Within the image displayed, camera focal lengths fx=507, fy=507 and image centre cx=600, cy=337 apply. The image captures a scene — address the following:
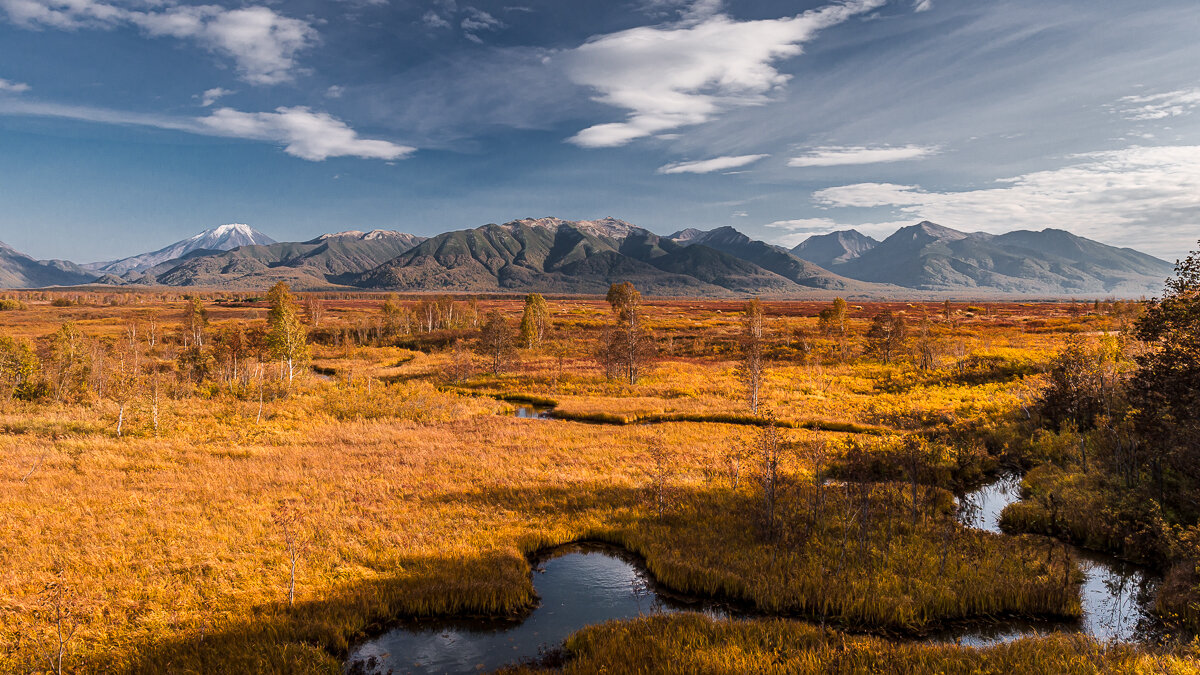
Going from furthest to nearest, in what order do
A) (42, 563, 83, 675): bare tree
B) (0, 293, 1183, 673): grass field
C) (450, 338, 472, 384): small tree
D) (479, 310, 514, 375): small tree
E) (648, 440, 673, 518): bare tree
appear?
(479, 310, 514, 375): small tree
(450, 338, 472, 384): small tree
(648, 440, 673, 518): bare tree
(0, 293, 1183, 673): grass field
(42, 563, 83, 675): bare tree

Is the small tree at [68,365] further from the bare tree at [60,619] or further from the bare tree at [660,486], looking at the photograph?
the bare tree at [660,486]

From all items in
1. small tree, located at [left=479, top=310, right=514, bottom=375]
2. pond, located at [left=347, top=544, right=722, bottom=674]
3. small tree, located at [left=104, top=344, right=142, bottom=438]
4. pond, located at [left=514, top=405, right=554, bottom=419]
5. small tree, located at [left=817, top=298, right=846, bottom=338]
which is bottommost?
pond, located at [left=514, top=405, right=554, bottom=419]

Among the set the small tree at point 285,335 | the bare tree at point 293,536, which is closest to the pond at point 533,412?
the bare tree at point 293,536

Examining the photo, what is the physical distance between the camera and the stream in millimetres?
12336

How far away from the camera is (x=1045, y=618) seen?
13656mm

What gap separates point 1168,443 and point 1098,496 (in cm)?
300

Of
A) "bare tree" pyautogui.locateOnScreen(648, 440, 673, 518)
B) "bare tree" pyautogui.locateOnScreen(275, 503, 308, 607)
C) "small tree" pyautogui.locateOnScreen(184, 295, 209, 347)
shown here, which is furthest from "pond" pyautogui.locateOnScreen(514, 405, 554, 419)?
"small tree" pyautogui.locateOnScreen(184, 295, 209, 347)

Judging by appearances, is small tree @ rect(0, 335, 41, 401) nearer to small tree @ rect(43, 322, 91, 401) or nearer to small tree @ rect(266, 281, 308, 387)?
small tree @ rect(43, 322, 91, 401)

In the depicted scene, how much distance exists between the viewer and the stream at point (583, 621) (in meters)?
12.3

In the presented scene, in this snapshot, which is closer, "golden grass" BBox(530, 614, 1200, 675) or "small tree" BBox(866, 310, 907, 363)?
"golden grass" BBox(530, 614, 1200, 675)

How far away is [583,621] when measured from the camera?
13984 millimetres

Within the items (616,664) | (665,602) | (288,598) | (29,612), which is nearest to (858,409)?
(665,602)

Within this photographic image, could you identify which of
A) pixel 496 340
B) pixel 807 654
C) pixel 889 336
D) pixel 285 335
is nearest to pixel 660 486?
pixel 807 654

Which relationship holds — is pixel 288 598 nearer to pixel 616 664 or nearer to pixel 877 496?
pixel 616 664
